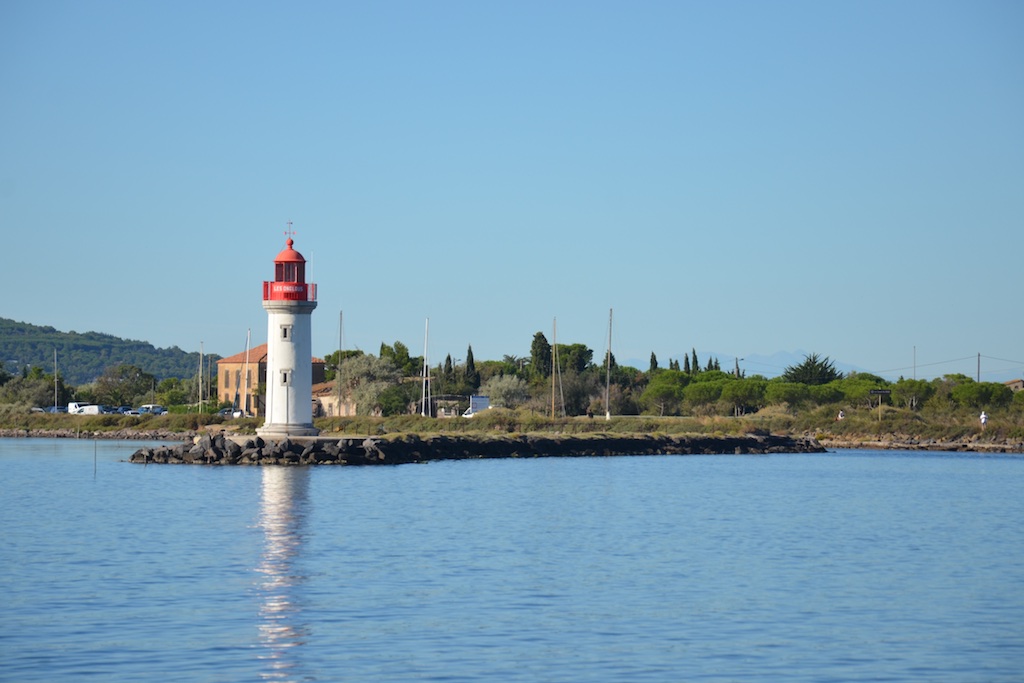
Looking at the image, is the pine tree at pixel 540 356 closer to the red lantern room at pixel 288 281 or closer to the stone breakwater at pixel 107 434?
the stone breakwater at pixel 107 434

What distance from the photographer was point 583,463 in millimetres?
55438

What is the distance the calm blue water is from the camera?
1454 cm

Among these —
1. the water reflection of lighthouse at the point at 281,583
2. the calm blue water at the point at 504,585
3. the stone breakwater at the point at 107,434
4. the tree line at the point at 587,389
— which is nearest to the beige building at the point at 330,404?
the tree line at the point at 587,389

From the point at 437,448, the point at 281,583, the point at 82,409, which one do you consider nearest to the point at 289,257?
→ the point at 437,448

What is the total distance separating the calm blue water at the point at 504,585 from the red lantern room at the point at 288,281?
9.83 m

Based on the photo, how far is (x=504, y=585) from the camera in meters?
19.9

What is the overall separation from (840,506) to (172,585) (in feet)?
68.0

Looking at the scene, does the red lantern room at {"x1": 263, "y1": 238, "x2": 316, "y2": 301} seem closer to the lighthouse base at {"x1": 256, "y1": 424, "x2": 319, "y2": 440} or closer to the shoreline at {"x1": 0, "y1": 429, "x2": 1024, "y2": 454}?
the lighthouse base at {"x1": 256, "y1": 424, "x2": 319, "y2": 440}

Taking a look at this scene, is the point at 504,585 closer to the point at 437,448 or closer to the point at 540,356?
the point at 437,448

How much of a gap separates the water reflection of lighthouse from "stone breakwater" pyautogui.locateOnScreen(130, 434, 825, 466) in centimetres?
1094

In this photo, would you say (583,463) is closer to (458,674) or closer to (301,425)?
(301,425)

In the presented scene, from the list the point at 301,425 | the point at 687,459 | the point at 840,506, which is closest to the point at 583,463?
the point at 687,459

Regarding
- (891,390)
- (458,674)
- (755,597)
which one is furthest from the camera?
(891,390)

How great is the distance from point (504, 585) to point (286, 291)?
28.9 m
